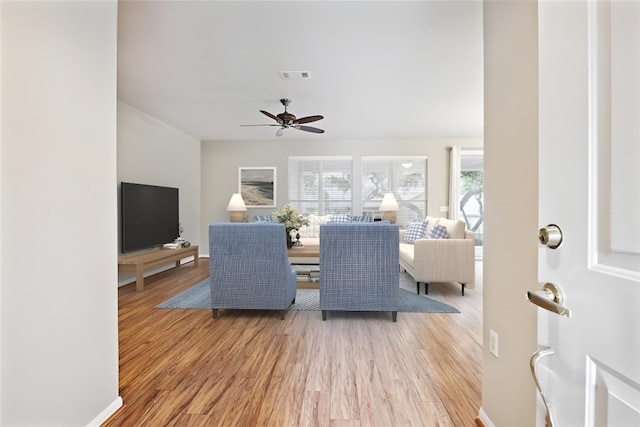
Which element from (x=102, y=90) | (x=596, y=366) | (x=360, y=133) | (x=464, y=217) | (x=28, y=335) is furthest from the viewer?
(x=464, y=217)

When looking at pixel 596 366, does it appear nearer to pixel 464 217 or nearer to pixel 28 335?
pixel 28 335

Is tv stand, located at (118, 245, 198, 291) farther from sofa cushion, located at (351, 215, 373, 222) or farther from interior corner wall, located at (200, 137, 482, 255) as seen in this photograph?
sofa cushion, located at (351, 215, 373, 222)

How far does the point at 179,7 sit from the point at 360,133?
157 inches

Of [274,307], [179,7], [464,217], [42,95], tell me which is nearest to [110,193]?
[42,95]

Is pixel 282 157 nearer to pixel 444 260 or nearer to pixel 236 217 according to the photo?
pixel 236 217

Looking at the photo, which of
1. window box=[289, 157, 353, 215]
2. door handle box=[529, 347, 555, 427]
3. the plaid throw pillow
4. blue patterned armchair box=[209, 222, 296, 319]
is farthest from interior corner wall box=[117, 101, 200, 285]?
door handle box=[529, 347, 555, 427]

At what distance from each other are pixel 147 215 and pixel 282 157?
9.44 feet

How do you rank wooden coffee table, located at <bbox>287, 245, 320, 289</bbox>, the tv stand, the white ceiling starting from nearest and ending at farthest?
the white ceiling
wooden coffee table, located at <bbox>287, 245, 320, 289</bbox>
the tv stand

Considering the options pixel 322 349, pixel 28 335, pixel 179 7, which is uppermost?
pixel 179 7

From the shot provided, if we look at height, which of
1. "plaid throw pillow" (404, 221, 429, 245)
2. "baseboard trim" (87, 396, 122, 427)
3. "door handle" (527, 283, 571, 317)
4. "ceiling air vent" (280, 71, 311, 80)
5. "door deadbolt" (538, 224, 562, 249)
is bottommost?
"baseboard trim" (87, 396, 122, 427)

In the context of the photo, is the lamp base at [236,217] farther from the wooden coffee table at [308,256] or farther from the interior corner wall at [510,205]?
the interior corner wall at [510,205]

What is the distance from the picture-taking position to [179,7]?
2.07m

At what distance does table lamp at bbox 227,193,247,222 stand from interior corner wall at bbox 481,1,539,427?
5.06m

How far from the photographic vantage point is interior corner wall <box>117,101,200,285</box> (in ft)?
13.2
